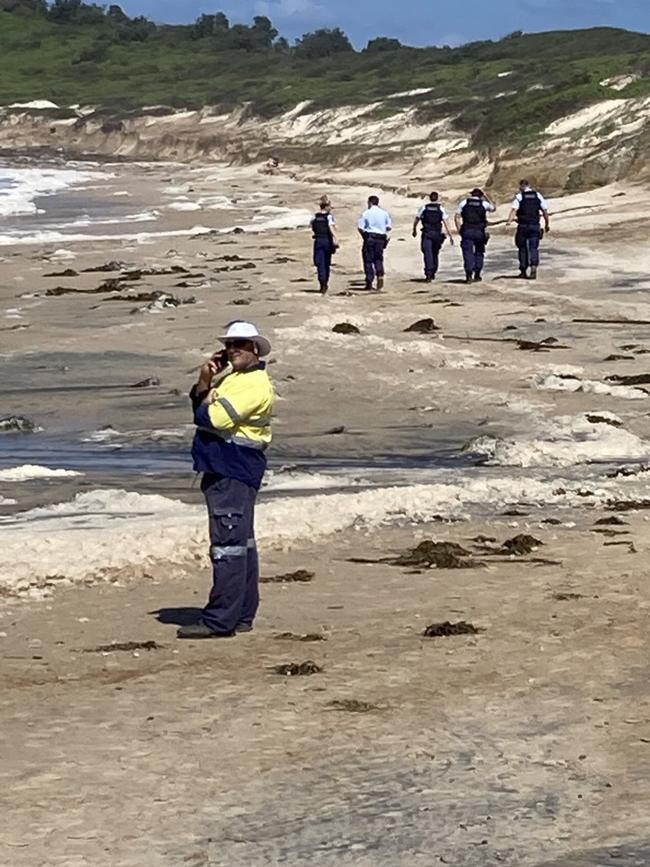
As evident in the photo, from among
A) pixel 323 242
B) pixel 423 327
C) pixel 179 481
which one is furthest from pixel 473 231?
pixel 179 481

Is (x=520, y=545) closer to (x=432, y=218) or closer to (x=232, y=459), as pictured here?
(x=232, y=459)

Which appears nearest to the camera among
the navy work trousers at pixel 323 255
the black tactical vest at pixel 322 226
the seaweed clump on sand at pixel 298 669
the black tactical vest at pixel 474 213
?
the seaweed clump on sand at pixel 298 669

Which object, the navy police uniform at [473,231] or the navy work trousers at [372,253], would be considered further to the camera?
the navy police uniform at [473,231]

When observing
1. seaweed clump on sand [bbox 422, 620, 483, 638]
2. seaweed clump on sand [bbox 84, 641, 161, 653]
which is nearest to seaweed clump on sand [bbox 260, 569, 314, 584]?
seaweed clump on sand [bbox 422, 620, 483, 638]

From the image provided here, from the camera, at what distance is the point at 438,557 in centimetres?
1143

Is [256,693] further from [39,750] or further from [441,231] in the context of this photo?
[441,231]

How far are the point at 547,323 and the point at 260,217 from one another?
27999 millimetres

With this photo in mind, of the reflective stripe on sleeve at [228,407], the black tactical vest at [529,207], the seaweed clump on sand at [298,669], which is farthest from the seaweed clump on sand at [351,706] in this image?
the black tactical vest at [529,207]

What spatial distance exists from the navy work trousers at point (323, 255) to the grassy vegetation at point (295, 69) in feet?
112

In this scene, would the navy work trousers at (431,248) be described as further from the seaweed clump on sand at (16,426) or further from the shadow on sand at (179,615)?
the shadow on sand at (179,615)

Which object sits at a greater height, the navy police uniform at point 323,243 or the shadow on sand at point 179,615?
the navy police uniform at point 323,243

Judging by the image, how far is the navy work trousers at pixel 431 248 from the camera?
29.6 m

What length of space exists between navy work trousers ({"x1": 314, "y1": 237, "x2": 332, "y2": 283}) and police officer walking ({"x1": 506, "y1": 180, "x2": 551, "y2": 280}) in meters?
3.42

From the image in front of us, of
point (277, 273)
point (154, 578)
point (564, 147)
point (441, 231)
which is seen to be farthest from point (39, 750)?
point (564, 147)
